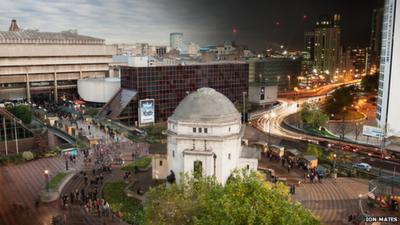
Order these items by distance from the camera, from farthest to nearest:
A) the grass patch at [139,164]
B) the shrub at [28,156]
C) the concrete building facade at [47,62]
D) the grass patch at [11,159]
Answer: the concrete building facade at [47,62] < the shrub at [28,156] < the grass patch at [11,159] < the grass patch at [139,164]

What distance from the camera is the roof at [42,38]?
112881mm

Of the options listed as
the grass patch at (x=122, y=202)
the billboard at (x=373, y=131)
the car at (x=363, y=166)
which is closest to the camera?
the grass patch at (x=122, y=202)

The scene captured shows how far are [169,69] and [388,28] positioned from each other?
47412 mm

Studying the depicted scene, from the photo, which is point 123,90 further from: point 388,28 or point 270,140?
point 388,28

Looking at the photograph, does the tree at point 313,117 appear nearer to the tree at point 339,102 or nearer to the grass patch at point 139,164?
the tree at point 339,102

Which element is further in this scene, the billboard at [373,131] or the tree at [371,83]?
the tree at [371,83]

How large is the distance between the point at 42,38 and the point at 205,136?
91.8 meters

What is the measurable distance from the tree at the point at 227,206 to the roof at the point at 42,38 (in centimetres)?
9912

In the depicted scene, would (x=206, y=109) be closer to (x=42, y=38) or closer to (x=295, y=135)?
(x=295, y=135)

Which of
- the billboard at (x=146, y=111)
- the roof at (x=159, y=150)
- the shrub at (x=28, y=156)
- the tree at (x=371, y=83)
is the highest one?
the tree at (x=371, y=83)

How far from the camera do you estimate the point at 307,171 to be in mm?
55344

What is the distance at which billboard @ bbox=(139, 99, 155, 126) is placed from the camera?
3250 inches

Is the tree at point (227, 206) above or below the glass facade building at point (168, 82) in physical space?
below

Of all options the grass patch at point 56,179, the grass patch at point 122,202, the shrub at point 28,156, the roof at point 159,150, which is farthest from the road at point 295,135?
the shrub at point 28,156
